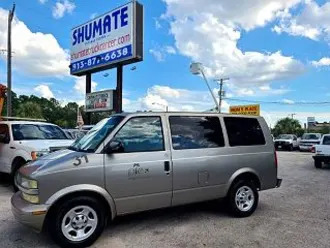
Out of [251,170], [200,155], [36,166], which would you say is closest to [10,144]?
[36,166]

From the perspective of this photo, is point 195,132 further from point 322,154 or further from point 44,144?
A: point 322,154

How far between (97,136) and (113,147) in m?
0.48

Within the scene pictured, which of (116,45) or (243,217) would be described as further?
(116,45)

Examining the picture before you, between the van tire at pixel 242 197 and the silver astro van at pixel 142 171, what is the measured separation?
2 cm

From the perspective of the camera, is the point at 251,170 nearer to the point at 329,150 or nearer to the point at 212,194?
the point at 212,194

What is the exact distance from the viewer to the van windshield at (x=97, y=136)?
18.3 ft

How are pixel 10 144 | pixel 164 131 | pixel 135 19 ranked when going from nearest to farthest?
1. pixel 164 131
2. pixel 10 144
3. pixel 135 19

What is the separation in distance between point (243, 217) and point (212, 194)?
84cm

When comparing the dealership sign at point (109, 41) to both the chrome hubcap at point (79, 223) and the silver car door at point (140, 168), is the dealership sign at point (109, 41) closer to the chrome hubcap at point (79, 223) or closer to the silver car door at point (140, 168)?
the silver car door at point (140, 168)

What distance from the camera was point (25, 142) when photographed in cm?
945

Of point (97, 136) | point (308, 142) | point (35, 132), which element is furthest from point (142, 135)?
point (308, 142)

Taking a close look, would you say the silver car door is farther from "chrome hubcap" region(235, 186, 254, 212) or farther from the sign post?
the sign post

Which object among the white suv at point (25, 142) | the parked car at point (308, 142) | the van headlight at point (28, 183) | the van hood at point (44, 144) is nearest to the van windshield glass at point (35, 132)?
the white suv at point (25, 142)

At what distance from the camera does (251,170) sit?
685 cm
